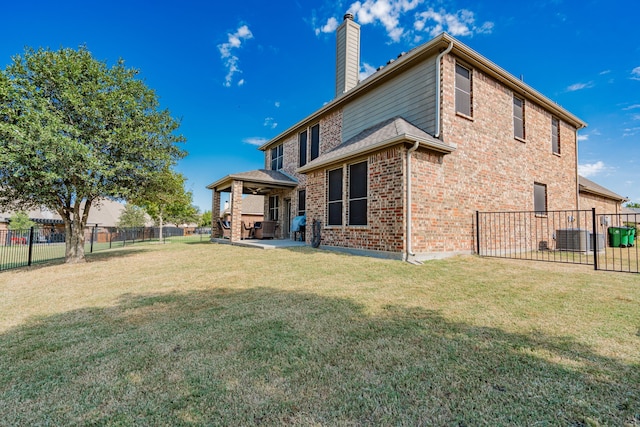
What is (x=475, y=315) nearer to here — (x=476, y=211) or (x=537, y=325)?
(x=537, y=325)

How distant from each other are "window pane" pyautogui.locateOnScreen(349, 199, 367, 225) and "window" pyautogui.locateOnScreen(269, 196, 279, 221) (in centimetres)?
772

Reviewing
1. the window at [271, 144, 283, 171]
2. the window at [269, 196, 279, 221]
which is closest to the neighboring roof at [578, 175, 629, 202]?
the window at [269, 196, 279, 221]

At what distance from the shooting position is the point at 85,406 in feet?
5.45

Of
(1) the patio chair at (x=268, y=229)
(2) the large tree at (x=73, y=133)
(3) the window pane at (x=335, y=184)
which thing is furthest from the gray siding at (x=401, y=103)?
(2) the large tree at (x=73, y=133)

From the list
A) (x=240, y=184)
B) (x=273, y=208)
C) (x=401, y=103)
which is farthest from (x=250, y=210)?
(x=401, y=103)

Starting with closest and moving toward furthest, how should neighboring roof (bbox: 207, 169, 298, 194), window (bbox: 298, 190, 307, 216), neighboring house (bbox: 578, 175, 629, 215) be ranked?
neighboring roof (bbox: 207, 169, 298, 194) → window (bbox: 298, 190, 307, 216) → neighboring house (bbox: 578, 175, 629, 215)

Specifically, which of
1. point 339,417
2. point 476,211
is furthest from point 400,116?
point 339,417

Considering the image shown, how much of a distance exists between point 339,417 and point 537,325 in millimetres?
2531

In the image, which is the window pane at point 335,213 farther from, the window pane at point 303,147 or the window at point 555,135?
the window at point 555,135

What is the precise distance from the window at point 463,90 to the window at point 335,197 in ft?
13.3

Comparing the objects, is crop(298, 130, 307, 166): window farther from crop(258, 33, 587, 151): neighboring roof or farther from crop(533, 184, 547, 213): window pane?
crop(533, 184, 547, 213): window pane

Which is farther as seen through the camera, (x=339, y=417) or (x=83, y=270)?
(x=83, y=270)

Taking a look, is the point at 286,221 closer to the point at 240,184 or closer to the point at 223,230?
the point at 240,184

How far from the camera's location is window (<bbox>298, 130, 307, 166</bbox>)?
1384 centimetres
